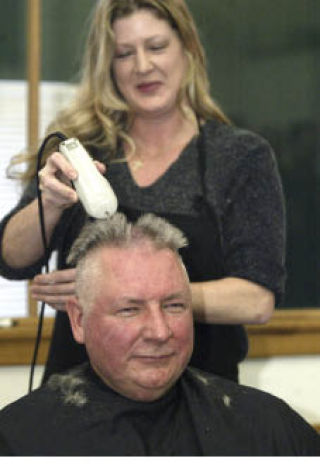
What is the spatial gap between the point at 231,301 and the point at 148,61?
582 mm

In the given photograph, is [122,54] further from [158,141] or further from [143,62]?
[158,141]

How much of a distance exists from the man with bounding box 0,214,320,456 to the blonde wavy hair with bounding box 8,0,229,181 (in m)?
0.47

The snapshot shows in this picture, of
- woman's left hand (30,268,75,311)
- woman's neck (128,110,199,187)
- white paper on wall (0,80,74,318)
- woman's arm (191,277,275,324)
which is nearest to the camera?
woman's left hand (30,268,75,311)

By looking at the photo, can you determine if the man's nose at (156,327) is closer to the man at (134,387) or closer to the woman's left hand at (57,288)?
the man at (134,387)

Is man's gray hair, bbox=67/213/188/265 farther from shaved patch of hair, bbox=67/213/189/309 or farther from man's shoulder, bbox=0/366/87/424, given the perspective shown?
man's shoulder, bbox=0/366/87/424

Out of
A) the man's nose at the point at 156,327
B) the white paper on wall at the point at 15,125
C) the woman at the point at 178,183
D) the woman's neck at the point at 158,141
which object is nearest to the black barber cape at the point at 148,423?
the man's nose at the point at 156,327

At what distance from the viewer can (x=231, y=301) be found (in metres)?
1.87

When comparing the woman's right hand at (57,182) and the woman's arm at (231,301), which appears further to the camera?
the woman's arm at (231,301)

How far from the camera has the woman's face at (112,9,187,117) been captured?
1.89 meters

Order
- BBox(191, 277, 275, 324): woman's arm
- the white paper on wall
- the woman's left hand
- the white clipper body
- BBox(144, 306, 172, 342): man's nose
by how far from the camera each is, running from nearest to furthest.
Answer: BBox(144, 306, 172, 342): man's nose
the white clipper body
the woman's left hand
BBox(191, 277, 275, 324): woman's arm
the white paper on wall

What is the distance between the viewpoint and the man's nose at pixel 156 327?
1.45 m

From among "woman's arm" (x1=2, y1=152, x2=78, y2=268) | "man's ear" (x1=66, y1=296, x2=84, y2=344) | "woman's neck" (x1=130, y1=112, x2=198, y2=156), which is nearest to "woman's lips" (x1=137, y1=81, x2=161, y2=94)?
"woman's neck" (x1=130, y1=112, x2=198, y2=156)

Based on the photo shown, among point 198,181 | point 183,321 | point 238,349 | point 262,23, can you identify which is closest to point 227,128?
point 198,181

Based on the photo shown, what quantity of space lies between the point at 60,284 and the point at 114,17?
25.7 inches
